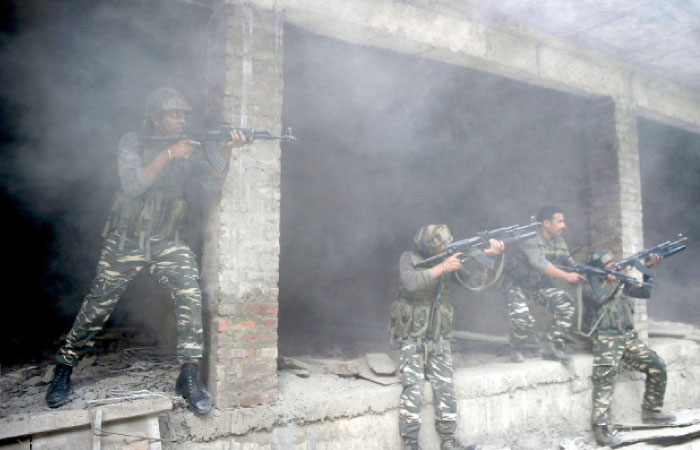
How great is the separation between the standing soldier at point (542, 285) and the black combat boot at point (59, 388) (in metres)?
4.07

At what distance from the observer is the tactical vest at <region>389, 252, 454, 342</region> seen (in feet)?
13.9

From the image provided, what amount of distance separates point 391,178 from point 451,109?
6.02ft

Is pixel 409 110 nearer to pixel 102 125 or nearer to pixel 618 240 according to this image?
pixel 618 240

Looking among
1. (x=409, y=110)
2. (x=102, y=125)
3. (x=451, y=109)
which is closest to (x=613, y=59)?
(x=451, y=109)

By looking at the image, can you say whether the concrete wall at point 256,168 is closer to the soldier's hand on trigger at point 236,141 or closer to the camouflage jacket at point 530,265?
the soldier's hand on trigger at point 236,141

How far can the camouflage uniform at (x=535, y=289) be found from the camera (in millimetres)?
5320

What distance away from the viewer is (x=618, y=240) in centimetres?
586

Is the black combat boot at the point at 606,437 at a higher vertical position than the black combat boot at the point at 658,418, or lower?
lower

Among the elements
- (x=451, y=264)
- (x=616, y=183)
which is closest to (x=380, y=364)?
(x=451, y=264)

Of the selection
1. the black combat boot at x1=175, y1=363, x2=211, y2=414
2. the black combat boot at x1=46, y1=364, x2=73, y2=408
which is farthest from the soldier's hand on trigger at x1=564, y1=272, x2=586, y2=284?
the black combat boot at x1=46, y1=364, x2=73, y2=408

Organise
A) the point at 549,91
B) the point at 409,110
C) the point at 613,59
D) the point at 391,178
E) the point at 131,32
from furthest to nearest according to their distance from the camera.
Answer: the point at 391,178
the point at 409,110
the point at 549,91
the point at 613,59
the point at 131,32

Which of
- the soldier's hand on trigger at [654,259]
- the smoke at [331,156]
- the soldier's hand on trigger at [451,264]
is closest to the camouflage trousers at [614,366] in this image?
the soldier's hand on trigger at [654,259]

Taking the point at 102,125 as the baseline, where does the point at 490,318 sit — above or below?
below

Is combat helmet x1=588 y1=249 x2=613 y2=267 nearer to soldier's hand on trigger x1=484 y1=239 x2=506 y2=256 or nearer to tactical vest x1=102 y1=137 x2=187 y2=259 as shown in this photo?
soldier's hand on trigger x1=484 y1=239 x2=506 y2=256
